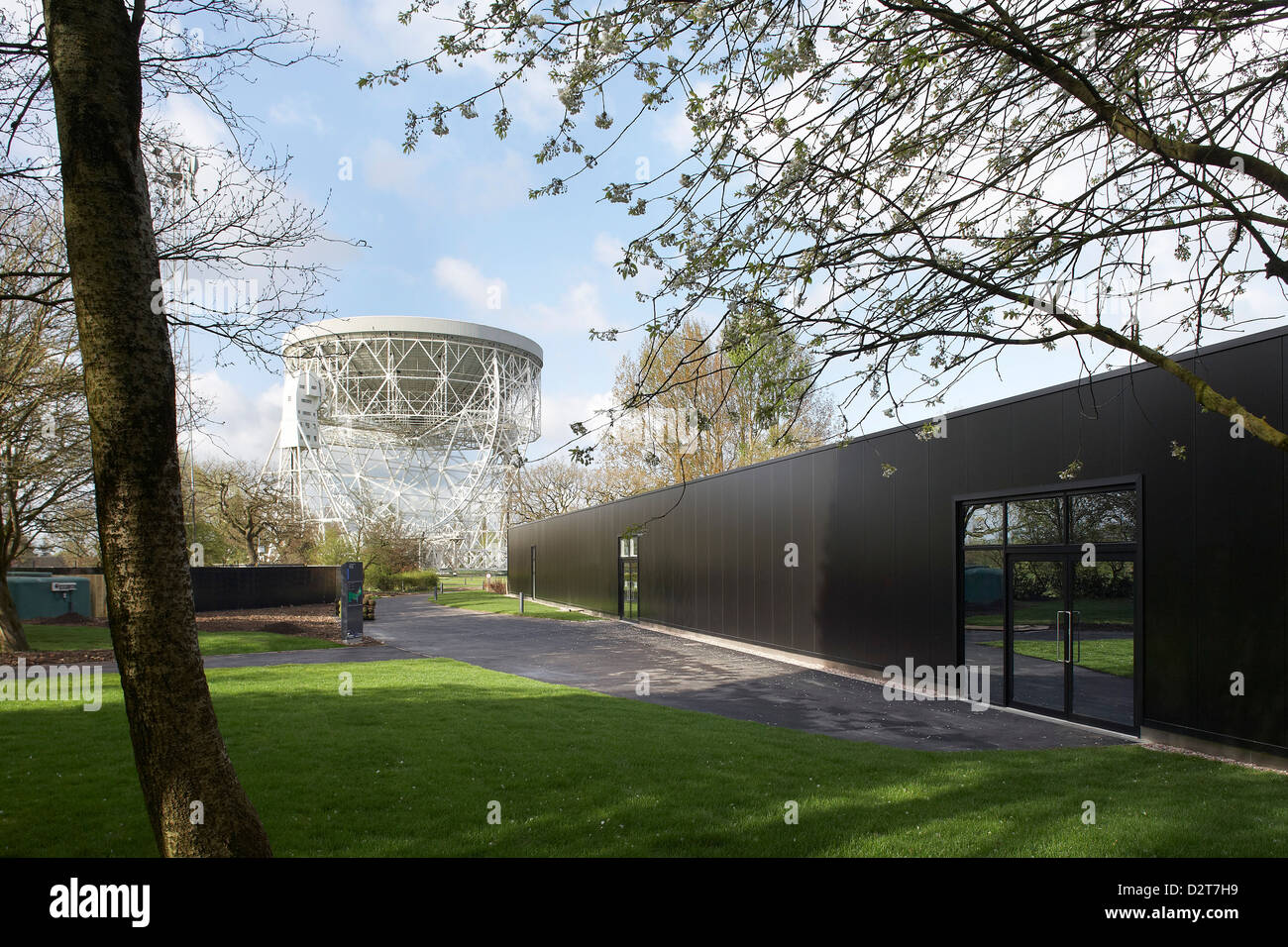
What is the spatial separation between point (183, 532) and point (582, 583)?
30495 mm

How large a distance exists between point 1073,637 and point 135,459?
1045 centimetres

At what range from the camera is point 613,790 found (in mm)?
6133

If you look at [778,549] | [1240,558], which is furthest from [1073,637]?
[778,549]

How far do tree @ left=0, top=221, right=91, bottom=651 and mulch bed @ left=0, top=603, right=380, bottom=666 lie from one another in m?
1.31

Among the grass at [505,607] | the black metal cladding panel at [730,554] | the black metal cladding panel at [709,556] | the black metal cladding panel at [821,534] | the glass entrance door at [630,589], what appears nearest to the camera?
the black metal cladding panel at [821,534]

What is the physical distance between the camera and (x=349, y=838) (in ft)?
16.4

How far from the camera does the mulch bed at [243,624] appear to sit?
14602 millimetres

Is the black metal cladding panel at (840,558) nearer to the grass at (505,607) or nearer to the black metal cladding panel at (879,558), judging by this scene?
the black metal cladding panel at (879,558)

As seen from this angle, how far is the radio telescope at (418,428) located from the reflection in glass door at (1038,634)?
33.5m

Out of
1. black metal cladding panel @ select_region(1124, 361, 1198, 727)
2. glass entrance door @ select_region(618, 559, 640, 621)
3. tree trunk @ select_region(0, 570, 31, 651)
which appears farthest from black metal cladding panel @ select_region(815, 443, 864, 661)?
tree trunk @ select_region(0, 570, 31, 651)

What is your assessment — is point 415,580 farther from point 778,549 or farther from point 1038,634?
point 1038,634

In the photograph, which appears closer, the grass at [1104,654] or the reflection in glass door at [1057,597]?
the grass at [1104,654]

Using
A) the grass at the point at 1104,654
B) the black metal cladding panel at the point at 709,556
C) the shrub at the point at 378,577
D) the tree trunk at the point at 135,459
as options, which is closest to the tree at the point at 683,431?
the black metal cladding panel at the point at 709,556
